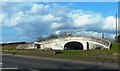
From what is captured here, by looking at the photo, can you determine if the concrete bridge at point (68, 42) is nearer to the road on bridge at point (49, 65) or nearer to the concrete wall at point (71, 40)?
the concrete wall at point (71, 40)

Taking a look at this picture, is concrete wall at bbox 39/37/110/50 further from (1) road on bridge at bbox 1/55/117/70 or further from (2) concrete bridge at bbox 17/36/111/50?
(1) road on bridge at bbox 1/55/117/70

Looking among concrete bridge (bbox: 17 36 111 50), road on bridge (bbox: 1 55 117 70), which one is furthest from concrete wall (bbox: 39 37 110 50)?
road on bridge (bbox: 1 55 117 70)

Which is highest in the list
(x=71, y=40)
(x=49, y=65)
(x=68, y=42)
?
(x=71, y=40)

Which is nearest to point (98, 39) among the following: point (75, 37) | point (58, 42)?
point (75, 37)

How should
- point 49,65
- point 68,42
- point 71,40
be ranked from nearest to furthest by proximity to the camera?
point 49,65, point 71,40, point 68,42

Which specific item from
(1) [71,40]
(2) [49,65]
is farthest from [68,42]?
(2) [49,65]

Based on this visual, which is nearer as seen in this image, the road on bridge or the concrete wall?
the road on bridge

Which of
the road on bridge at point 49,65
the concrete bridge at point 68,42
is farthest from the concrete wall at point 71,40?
the road on bridge at point 49,65

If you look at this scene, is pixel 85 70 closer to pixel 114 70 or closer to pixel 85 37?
pixel 114 70

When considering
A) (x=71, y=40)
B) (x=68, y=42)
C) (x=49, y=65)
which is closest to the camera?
(x=49, y=65)

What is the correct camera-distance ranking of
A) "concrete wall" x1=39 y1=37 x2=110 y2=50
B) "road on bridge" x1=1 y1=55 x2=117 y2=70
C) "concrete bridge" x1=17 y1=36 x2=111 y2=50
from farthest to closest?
"concrete bridge" x1=17 y1=36 x2=111 y2=50 → "concrete wall" x1=39 y1=37 x2=110 y2=50 → "road on bridge" x1=1 y1=55 x2=117 y2=70

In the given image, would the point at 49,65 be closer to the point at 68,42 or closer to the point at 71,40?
the point at 71,40

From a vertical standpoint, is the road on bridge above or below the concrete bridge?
below

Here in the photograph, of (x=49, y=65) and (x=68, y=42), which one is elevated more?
(x=68, y=42)
